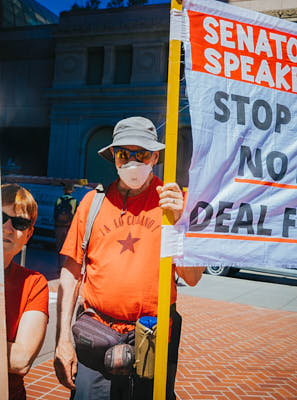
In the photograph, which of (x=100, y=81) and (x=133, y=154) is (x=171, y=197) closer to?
(x=133, y=154)

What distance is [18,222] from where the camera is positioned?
77.9 inches

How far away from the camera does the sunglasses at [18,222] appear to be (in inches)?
77.0

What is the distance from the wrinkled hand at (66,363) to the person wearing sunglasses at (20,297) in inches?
9.9

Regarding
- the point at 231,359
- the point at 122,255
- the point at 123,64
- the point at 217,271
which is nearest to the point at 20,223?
the point at 122,255

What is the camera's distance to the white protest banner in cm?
221

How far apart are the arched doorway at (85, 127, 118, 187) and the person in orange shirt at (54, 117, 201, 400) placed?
18203 millimetres

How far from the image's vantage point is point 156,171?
19.2 meters

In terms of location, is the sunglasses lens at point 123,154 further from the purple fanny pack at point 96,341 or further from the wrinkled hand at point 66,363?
the wrinkled hand at point 66,363

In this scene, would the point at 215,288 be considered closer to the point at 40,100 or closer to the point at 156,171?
the point at 156,171

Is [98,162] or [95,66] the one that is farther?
[95,66]

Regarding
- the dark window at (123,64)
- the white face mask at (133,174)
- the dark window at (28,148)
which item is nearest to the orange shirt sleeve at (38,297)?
the white face mask at (133,174)

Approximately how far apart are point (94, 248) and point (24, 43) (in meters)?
24.0

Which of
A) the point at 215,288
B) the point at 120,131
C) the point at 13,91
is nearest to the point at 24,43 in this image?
the point at 13,91

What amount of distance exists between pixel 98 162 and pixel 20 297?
64.4 ft
